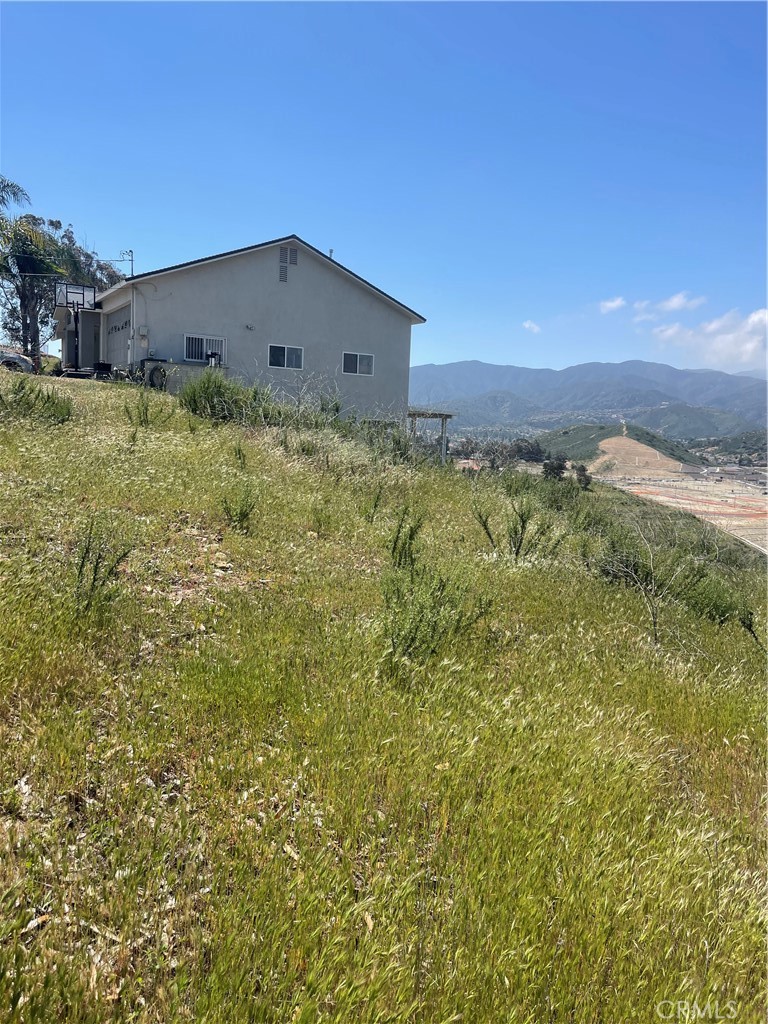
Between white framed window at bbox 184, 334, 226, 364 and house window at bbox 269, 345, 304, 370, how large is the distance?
204 cm

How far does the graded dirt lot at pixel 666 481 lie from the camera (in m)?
39.3

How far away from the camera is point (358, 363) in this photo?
87.3 ft

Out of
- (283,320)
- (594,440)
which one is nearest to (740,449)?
(594,440)

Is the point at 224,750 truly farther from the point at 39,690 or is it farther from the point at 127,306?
the point at 127,306

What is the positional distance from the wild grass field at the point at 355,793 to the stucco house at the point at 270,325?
18.2 m

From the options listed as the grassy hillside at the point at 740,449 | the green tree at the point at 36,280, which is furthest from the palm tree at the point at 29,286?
the grassy hillside at the point at 740,449

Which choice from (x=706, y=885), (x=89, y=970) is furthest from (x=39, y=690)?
(x=706, y=885)

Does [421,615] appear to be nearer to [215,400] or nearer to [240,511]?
[240,511]

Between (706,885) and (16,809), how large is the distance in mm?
2739

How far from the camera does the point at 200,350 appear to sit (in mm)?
23594

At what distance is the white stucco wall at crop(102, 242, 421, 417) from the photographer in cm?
2284

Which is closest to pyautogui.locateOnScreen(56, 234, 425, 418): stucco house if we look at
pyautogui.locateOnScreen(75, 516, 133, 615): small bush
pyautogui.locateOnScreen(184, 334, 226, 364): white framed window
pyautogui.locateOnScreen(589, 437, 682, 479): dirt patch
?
pyautogui.locateOnScreen(184, 334, 226, 364): white framed window

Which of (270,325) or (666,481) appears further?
(666,481)

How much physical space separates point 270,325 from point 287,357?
1.41m
